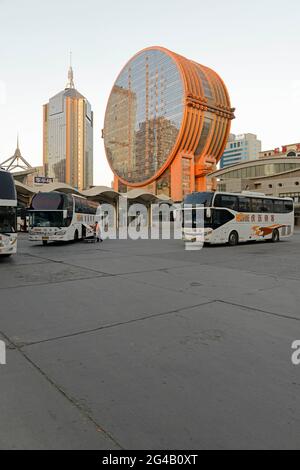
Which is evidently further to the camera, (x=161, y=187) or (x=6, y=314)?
(x=161, y=187)

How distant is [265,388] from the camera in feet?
9.48

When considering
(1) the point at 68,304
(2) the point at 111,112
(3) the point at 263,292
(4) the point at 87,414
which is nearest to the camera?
(4) the point at 87,414

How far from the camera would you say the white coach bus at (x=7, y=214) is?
12.3 meters

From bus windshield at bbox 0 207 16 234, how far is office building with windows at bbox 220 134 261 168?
156413mm

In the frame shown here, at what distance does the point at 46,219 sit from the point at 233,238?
10816 millimetres

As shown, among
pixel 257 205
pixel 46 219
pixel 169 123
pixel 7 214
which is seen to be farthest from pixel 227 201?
pixel 169 123

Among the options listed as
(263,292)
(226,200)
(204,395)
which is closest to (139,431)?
(204,395)

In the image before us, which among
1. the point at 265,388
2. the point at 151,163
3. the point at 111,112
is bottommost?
the point at 265,388

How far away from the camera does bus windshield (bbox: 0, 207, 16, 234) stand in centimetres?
1224

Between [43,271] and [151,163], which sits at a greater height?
[151,163]

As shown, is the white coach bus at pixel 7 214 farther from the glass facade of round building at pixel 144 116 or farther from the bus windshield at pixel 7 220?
the glass facade of round building at pixel 144 116

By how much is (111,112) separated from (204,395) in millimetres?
126201

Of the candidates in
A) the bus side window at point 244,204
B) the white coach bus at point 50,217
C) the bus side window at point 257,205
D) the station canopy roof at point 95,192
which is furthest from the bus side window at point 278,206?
the station canopy roof at point 95,192

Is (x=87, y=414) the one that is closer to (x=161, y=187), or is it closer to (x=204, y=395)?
(x=204, y=395)
